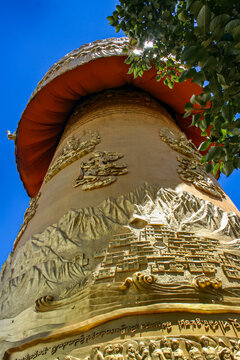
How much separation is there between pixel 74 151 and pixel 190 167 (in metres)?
1.83

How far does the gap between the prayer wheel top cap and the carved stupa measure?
0.04 meters

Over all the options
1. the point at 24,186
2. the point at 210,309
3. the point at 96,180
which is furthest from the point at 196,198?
the point at 24,186

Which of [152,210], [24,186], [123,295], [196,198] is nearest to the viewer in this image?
[123,295]

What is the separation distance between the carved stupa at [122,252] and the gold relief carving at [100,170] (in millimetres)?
18

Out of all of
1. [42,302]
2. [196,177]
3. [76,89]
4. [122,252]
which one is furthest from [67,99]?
[42,302]

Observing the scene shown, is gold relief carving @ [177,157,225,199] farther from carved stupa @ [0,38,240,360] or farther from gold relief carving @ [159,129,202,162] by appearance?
gold relief carving @ [159,129,202,162]

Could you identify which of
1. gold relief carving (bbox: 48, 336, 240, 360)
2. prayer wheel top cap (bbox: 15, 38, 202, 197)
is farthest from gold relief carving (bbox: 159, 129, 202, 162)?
gold relief carving (bbox: 48, 336, 240, 360)

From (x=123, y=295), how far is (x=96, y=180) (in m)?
1.75

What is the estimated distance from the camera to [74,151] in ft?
15.1

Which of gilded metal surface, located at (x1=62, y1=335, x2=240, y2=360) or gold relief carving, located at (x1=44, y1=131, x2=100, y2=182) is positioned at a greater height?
gold relief carving, located at (x1=44, y1=131, x2=100, y2=182)

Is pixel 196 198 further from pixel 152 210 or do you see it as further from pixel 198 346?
pixel 198 346

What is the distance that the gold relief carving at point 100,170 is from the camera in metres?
3.62

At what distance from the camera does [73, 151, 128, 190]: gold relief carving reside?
11.9ft

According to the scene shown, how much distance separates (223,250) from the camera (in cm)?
270
